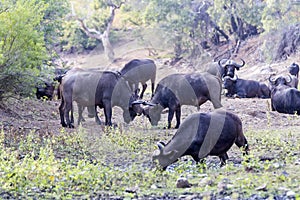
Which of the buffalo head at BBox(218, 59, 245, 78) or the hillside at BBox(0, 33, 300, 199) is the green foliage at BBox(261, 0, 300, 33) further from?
the hillside at BBox(0, 33, 300, 199)

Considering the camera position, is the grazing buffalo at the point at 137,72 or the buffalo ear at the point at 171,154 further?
the grazing buffalo at the point at 137,72

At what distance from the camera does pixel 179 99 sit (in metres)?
14.8

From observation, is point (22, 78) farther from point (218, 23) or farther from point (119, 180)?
point (218, 23)

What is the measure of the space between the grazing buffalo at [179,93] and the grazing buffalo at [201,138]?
4.94m

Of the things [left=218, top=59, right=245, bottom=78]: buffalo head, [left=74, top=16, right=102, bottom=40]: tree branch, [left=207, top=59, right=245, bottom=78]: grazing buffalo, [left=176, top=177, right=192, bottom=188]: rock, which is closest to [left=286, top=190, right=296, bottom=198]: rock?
[left=176, top=177, right=192, bottom=188]: rock

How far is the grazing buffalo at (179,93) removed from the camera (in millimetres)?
14531

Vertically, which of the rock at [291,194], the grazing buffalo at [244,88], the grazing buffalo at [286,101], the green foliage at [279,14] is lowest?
the grazing buffalo at [244,88]

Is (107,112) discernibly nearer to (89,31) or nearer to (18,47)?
(18,47)

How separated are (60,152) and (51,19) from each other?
9570 mm

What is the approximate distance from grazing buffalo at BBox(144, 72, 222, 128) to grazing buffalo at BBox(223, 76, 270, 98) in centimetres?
774

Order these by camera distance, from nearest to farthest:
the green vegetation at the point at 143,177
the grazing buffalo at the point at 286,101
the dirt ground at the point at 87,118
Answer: the green vegetation at the point at 143,177, the dirt ground at the point at 87,118, the grazing buffalo at the point at 286,101

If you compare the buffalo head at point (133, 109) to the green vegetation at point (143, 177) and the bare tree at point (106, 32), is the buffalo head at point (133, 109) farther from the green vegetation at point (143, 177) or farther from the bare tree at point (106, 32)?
the bare tree at point (106, 32)

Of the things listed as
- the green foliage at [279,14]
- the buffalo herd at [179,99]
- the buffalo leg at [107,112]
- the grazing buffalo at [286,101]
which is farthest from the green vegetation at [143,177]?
the green foliage at [279,14]

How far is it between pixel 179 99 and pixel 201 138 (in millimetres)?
5832
